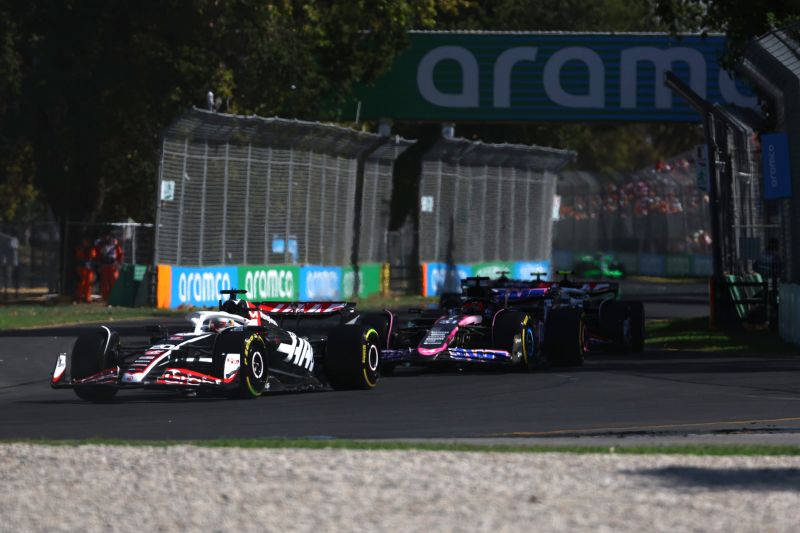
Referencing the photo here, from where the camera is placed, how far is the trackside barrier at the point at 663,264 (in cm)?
6488

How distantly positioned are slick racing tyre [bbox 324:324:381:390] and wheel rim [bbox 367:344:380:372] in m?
0.01

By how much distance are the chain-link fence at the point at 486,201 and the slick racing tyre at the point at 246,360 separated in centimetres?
2864

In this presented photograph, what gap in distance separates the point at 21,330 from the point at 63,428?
1436cm

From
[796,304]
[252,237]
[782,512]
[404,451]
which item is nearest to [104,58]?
[252,237]

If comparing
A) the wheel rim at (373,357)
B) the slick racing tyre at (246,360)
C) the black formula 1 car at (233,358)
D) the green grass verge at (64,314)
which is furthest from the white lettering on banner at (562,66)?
the slick racing tyre at (246,360)

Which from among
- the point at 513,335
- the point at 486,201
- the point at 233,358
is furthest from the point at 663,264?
the point at 233,358

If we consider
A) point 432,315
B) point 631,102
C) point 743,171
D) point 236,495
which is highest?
point 631,102

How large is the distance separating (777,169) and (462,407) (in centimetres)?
1087

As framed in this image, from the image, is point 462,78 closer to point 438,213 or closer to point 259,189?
point 438,213

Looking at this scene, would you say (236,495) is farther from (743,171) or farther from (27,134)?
(27,134)

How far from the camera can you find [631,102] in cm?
4519

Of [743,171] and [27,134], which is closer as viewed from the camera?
[743,171]

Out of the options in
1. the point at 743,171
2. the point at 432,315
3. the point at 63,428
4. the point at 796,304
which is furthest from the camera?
the point at 743,171

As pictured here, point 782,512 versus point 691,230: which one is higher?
point 691,230
